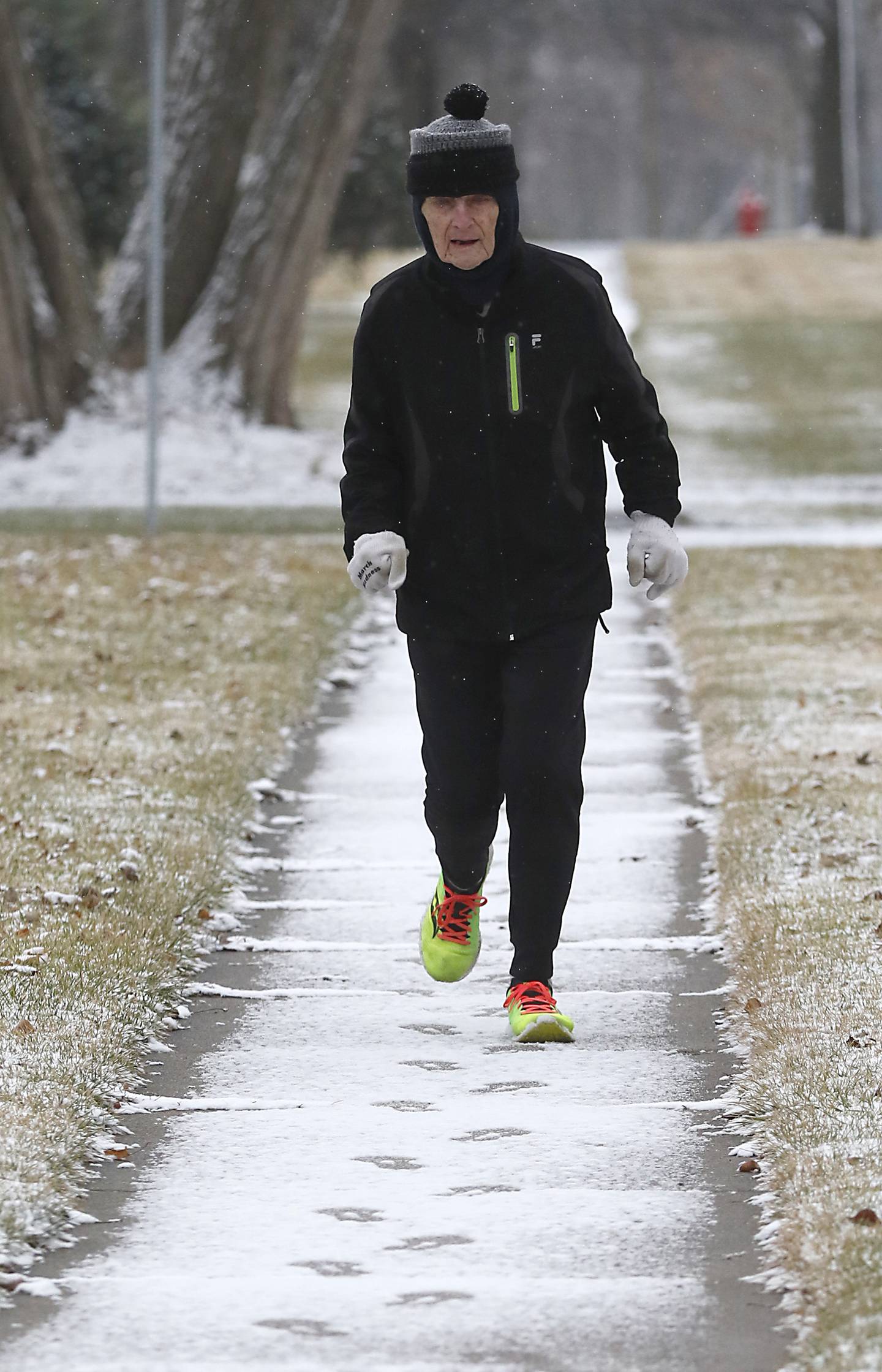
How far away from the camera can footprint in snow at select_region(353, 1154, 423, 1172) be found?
13.0 ft

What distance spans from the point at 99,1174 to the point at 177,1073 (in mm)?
644

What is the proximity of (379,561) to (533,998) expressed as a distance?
1020 mm

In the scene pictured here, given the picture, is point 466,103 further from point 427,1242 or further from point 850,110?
point 850,110

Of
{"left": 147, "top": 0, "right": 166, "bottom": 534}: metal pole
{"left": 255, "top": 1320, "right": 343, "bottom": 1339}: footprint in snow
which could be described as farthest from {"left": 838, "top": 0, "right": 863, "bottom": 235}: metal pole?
{"left": 255, "top": 1320, "right": 343, "bottom": 1339}: footprint in snow

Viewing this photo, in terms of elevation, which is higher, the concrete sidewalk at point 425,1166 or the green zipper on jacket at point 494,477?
the green zipper on jacket at point 494,477

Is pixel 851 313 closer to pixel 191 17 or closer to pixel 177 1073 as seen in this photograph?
pixel 191 17

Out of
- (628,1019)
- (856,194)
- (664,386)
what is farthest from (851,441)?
(856,194)

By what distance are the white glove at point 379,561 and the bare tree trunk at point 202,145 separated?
51.7ft

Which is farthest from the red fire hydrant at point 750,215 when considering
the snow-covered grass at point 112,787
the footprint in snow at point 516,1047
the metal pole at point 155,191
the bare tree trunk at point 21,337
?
the footprint in snow at point 516,1047

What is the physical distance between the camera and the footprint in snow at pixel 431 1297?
333cm

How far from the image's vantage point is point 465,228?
14.9 feet

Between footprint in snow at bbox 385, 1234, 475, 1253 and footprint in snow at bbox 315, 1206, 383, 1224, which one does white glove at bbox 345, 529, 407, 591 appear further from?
footprint in snow at bbox 385, 1234, 475, 1253

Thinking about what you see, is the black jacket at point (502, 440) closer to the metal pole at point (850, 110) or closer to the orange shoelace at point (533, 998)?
the orange shoelace at point (533, 998)

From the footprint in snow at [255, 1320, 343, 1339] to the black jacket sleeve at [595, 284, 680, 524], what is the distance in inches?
78.4
